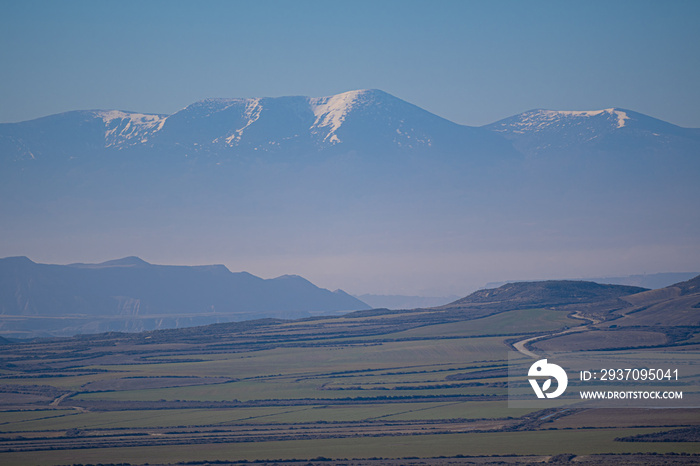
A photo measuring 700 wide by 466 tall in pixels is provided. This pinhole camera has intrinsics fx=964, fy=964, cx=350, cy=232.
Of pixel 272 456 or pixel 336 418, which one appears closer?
pixel 272 456

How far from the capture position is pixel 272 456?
75.1 m

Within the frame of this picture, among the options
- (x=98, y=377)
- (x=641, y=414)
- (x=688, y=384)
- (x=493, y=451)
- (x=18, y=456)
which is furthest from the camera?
(x=98, y=377)

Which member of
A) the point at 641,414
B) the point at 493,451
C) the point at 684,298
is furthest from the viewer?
the point at 684,298

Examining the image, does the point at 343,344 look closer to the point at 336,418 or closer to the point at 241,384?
the point at 241,384

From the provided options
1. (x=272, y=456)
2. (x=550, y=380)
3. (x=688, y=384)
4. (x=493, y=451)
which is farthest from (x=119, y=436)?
(x=688, y=384)

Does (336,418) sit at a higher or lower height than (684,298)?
lower

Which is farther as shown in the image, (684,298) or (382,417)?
(684,298)

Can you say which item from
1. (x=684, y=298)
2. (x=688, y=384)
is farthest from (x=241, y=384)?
(x=684, y=298)

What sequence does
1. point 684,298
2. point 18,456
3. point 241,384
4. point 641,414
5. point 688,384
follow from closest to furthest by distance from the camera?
point 18,456
point 641,414
point 688,384
point 241,384
point 684,298

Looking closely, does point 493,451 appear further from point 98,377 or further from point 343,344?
point 343,344

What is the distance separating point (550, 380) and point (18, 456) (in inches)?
2099

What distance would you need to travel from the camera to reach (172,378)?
131 meters

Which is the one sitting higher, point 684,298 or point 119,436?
point 684,298

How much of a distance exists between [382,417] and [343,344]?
232 ft
